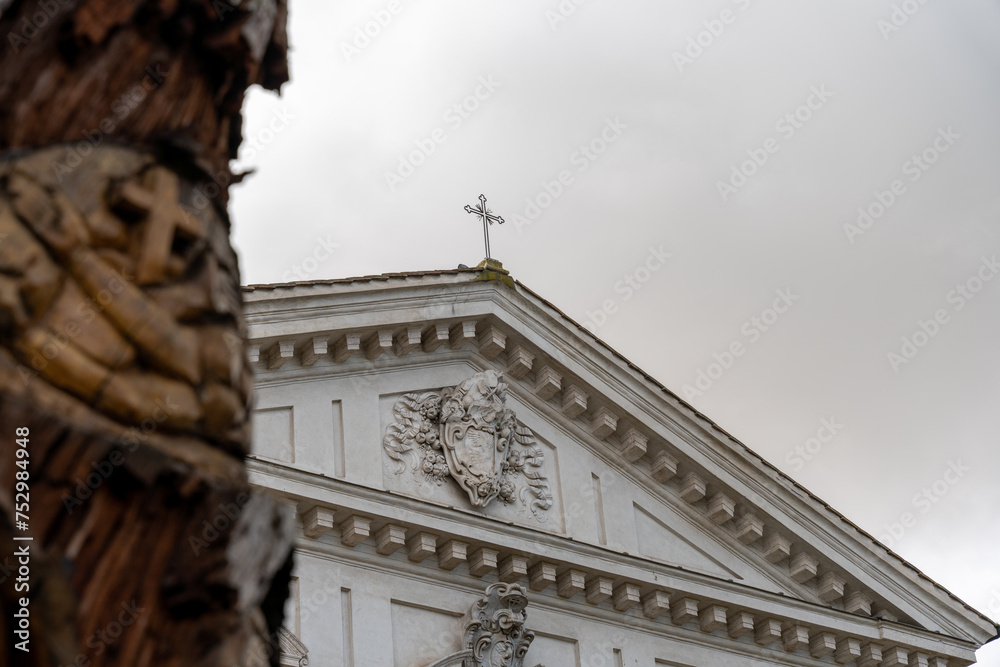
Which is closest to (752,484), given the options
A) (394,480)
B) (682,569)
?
(682,569)

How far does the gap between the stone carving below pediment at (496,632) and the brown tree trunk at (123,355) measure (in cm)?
1113

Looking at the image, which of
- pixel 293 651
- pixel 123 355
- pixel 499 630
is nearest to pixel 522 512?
A: pixel 499 630

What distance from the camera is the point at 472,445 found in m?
15.4

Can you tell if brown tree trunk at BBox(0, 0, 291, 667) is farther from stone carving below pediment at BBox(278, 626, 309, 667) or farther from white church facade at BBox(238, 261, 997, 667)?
white church facade at BBox(238, 261, 997, 667)

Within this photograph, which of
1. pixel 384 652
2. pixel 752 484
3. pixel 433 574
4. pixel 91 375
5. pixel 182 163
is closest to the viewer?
pixel 91 375

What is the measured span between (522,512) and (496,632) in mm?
1591

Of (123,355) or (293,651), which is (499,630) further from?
(123,355)

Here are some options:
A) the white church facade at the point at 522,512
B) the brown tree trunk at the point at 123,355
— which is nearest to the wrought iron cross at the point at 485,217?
the white church facade at the point at 522,512

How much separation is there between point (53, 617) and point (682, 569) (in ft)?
46.5

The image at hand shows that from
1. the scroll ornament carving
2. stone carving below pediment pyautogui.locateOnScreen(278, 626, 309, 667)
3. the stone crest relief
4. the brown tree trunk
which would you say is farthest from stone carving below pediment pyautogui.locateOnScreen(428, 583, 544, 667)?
the brown tree trunk

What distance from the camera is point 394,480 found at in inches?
587

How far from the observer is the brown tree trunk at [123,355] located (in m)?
2.79

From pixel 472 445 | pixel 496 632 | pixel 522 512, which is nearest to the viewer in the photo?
pixel 496 632

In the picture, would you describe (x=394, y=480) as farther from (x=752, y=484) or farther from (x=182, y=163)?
(x=182, y=163)
